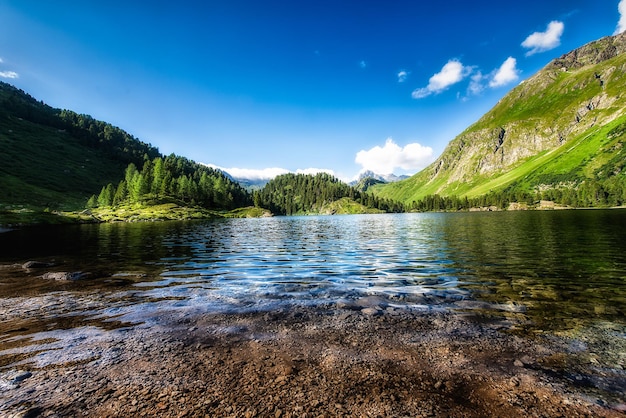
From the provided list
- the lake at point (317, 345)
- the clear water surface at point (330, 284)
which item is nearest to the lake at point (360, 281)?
the clear water surface at point (330, 284)

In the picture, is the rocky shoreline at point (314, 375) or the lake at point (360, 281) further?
the lake at point (360, 281)

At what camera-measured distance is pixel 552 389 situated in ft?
24.5

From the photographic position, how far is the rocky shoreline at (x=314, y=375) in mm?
6809

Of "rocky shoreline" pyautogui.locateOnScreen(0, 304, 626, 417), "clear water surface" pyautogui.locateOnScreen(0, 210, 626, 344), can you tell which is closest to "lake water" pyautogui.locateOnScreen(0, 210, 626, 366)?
"clear water surface" pyautogui.locateOnScreen(0, 210, 626, 344)

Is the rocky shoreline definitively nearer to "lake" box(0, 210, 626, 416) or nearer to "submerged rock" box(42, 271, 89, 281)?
"lake" box(0, 210, 626, 416)

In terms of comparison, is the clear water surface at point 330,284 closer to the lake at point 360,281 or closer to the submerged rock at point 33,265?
the lake at point 360,281

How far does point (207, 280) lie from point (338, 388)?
17.4 metres

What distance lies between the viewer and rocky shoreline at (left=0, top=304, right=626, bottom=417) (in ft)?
22.3

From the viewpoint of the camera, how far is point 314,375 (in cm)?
832

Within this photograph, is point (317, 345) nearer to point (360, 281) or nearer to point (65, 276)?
point (360, 281)

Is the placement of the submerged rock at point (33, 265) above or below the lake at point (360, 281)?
above

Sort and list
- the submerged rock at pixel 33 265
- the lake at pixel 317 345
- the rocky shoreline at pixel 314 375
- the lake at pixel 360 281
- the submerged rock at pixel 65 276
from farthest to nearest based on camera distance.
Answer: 1. the submerged rock at pixel 33 265
2. the submerged rock at pixel 65 276
3. the lake at pixel 360 281
4. the lake at pixel 317 345
5. the rocky shoreline at pixel 314 375

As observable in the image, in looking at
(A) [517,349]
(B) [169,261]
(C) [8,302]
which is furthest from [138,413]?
(B) [169,261]

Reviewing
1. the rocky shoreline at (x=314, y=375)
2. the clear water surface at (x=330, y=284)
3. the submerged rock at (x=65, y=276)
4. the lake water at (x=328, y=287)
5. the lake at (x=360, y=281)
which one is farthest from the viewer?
the submerged rock at (x=65, y=276)
